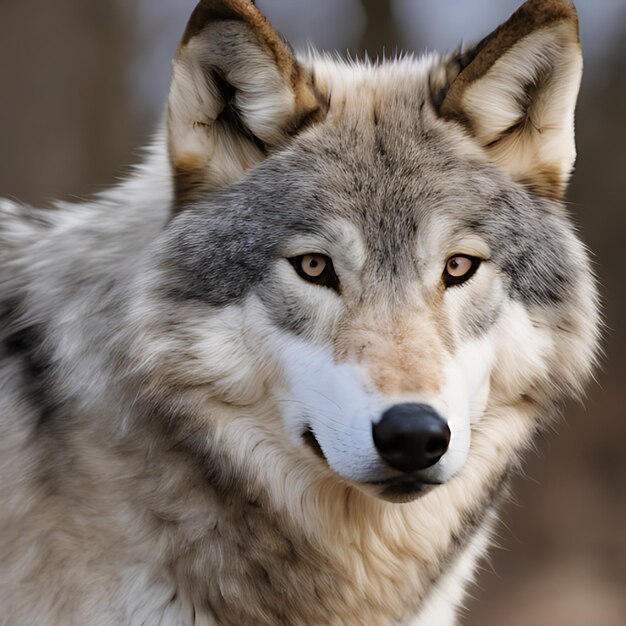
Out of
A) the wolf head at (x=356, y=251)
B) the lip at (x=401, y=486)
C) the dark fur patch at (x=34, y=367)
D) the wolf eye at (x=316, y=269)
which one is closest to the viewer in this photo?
the lip at (x=401, y=486)

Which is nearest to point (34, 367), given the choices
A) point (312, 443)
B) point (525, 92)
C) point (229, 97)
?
point (312, 443)

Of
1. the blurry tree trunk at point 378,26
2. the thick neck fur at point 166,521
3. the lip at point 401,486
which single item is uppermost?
the blurry tree trunk at point 378,26

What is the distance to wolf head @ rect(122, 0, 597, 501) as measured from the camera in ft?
8.20

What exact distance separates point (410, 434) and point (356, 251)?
596mm

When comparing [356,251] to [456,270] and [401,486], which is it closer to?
[456,270]

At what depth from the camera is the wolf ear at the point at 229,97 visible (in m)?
2.61

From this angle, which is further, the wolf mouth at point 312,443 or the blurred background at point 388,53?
the blurred background at point 388,53

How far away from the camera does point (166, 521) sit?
2680 mm

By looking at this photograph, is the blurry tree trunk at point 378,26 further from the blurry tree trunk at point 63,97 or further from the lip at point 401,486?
the lip at point 401,486

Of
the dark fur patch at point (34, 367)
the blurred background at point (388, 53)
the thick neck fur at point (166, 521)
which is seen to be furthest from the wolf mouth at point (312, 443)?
the blurred background at point (388, 53)

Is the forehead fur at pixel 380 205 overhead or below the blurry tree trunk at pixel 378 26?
below

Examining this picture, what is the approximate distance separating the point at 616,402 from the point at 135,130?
15.0 feet

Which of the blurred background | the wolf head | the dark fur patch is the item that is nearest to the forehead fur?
the wolf head

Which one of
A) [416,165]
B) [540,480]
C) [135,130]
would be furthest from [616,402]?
[416,165]
